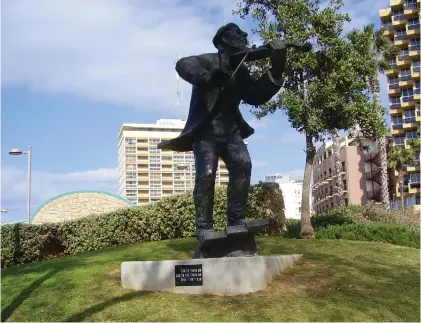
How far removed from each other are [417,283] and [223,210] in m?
8.33

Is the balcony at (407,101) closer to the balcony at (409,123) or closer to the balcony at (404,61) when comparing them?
the balcony at (409,123)

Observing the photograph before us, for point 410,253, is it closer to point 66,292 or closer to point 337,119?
point 337,119

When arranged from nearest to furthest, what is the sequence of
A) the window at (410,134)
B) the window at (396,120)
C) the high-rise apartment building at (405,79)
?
1. the high-rise apartment building at (405,79)
2. the window at (410,134)
3. the window at (396,120)

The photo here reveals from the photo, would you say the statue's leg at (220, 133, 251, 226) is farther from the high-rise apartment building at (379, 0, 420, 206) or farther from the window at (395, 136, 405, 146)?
the window at (395, 136, 405, 146)

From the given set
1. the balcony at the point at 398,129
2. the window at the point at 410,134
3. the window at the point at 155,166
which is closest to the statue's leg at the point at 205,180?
the window at the point at 410,134

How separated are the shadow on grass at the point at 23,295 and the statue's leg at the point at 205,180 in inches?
124

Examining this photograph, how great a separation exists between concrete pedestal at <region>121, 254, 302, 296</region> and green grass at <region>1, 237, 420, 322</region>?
0.57 ft

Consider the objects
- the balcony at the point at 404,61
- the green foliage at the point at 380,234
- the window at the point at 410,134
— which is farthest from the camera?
the balcony at the point at 404,61

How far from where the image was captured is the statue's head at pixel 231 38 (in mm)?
7719

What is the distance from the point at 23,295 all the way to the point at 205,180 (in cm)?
381

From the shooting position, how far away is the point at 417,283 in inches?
323

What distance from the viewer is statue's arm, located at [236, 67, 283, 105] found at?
778 centimetres

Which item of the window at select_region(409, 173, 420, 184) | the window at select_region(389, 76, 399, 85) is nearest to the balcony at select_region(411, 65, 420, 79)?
the window at select_region(389, 76, 399, 85)

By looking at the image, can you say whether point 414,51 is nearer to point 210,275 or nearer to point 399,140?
point 399,140
